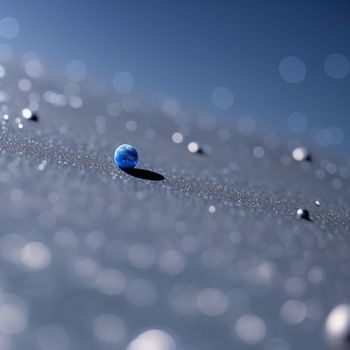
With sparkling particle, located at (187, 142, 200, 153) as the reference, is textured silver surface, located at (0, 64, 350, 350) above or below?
below

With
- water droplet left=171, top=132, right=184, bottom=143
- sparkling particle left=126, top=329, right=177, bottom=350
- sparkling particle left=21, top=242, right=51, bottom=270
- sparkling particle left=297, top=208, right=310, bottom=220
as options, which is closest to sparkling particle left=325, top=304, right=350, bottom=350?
sparkling particle left=126, top=329, right=177, bottom=350

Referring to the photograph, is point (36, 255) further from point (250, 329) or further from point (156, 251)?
point (250, 329)

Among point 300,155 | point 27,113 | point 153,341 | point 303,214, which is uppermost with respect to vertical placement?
point 300,155

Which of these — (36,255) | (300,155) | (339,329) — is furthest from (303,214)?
(300,155)

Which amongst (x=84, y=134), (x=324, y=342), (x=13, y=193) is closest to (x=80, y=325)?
(x=324, y=342)

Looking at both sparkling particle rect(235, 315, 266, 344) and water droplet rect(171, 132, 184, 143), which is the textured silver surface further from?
water droplet rect(171, 132, 184, 143)
